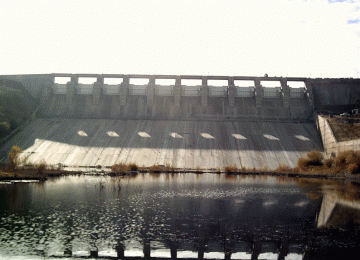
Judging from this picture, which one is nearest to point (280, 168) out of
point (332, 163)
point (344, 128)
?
point (332, 163)

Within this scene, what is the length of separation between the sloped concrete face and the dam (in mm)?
117

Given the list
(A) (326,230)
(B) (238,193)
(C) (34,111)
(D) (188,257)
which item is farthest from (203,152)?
(D) (188,257)

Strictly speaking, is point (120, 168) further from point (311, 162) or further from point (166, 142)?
point (311, 162)

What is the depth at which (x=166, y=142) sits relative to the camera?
49.2 m

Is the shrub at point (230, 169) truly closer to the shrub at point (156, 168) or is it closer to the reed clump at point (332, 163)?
the reed clump at point (332, 163)

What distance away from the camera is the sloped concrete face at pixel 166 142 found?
45.1 meters

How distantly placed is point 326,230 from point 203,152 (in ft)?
102

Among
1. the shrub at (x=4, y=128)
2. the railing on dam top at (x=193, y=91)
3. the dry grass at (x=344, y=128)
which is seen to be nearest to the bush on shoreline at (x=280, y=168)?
the dry grass at (x=344, y=128)

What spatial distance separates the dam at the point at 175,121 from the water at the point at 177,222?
18539 mm

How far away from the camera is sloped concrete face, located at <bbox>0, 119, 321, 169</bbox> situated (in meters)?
45.1

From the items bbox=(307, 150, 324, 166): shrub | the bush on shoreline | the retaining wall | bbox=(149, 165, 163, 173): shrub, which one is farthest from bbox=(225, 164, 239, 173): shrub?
the retaining wall

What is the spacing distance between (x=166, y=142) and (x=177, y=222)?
106 feet

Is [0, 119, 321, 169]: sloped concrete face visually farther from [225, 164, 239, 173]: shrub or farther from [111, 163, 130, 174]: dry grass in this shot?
[111, 163, 130, 174]: dry grass

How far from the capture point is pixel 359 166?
1411 inches
